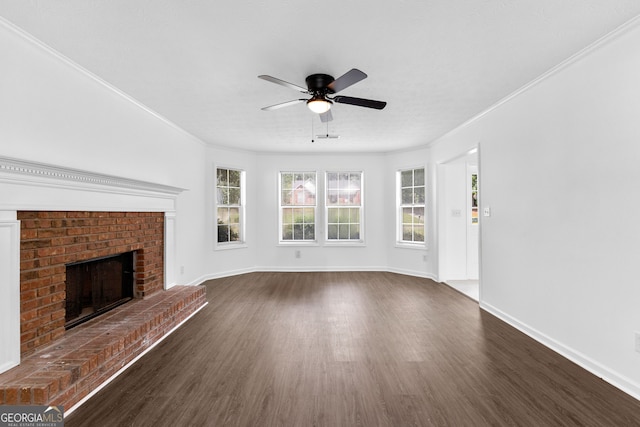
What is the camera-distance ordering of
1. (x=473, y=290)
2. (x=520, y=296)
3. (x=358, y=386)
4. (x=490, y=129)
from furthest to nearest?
(x=473, y=290) < (x=490, y=129) < (x=520, y=296) < (x=358, y=386)

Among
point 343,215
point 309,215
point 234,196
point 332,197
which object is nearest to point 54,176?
point 234,196

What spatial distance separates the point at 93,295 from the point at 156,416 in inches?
69.9

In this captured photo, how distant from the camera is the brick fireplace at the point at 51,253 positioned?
2.27m

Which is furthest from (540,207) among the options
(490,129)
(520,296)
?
(490,129)

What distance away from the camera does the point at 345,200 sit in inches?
266

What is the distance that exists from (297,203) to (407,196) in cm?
238

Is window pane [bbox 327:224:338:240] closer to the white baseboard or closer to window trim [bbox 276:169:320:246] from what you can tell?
window trim [bbox 276:169:320:246]

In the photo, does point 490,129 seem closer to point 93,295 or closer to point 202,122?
point 202,122

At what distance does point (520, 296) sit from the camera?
3373 mm

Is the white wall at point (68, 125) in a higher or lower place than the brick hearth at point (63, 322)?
higher

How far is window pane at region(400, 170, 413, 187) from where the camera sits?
636 centimetres

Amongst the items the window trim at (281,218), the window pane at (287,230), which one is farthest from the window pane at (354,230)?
the window pane at (287,230)

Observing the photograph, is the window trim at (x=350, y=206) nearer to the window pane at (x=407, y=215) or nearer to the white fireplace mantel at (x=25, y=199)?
the window pane at (x=407, y=215)

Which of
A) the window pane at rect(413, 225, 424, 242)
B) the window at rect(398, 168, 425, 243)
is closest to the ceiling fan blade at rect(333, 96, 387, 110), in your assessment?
the window at rect(398, 168, 425, 243)
